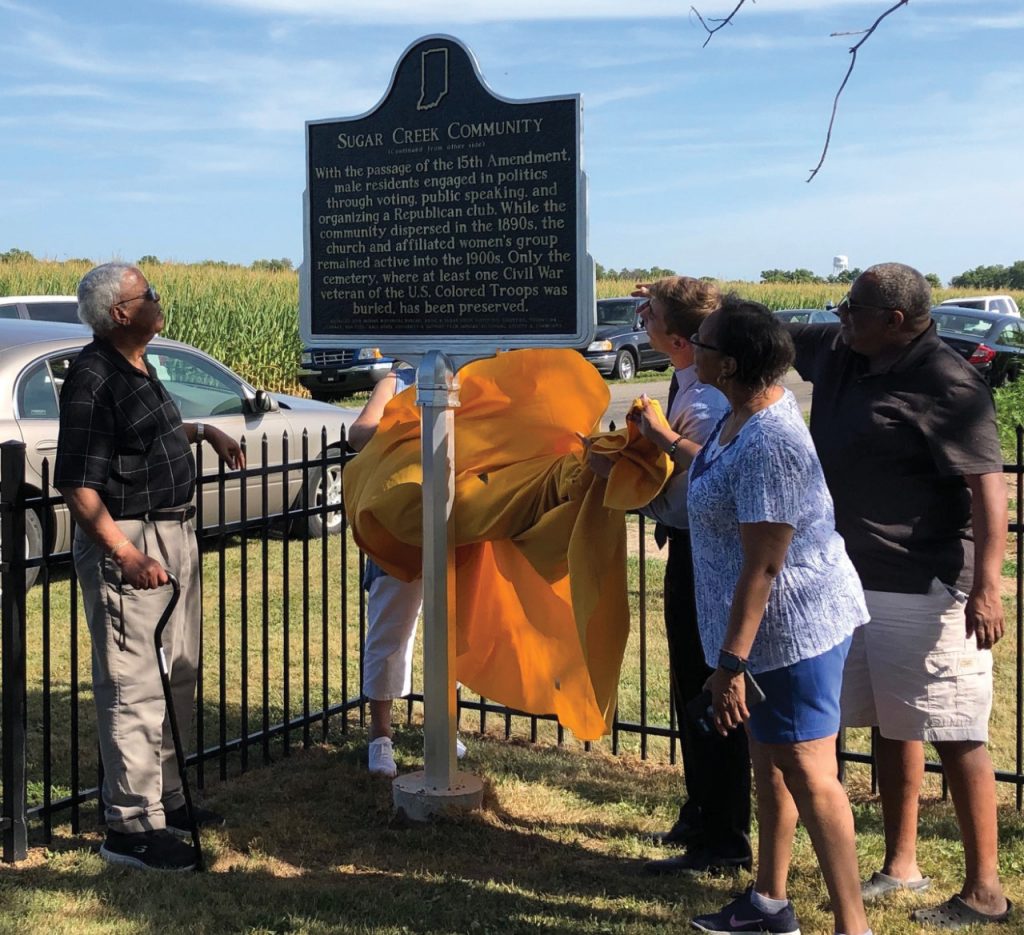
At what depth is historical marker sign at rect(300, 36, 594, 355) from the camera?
4.37 metres

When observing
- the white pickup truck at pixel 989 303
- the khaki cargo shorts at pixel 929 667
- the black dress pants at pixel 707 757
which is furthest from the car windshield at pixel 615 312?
the khaki cargo shorts at pixel 929 667

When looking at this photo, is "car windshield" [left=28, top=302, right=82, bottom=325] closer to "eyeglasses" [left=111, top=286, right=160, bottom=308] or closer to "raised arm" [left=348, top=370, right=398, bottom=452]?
"raised arm" [left=348, top=370, right=398, bottom=452]

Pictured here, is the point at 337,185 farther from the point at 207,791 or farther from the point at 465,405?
the point at 207,791

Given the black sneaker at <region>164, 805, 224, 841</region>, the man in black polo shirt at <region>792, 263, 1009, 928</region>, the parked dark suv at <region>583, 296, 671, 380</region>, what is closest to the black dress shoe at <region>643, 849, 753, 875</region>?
the man in black polo shirt at <region>792, 263, 1009, 928</region>

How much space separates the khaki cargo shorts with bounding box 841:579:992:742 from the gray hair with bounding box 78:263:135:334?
250 centimetres

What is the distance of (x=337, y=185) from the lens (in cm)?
477

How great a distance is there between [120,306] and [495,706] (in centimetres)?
265

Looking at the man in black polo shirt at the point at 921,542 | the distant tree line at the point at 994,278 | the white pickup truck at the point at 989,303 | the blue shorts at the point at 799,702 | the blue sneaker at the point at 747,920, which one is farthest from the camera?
the distant tree line at the point at 994,278

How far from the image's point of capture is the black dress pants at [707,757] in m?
4.13

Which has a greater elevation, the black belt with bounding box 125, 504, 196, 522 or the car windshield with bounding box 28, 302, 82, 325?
the car windshield with bounding box 28, 302, 82, 325

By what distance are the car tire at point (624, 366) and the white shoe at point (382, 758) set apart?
879 inches

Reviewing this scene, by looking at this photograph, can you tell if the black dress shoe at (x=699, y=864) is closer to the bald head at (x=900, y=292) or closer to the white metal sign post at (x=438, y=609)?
the white metal sign post at (x=438, y=609)

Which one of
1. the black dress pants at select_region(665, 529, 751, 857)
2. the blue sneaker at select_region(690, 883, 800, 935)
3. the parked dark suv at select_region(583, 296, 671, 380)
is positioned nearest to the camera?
the blue sneaker at select_region(690, 883, 800, 935)

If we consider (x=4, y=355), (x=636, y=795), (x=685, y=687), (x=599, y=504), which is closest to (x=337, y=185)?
(x=599, y=504)
